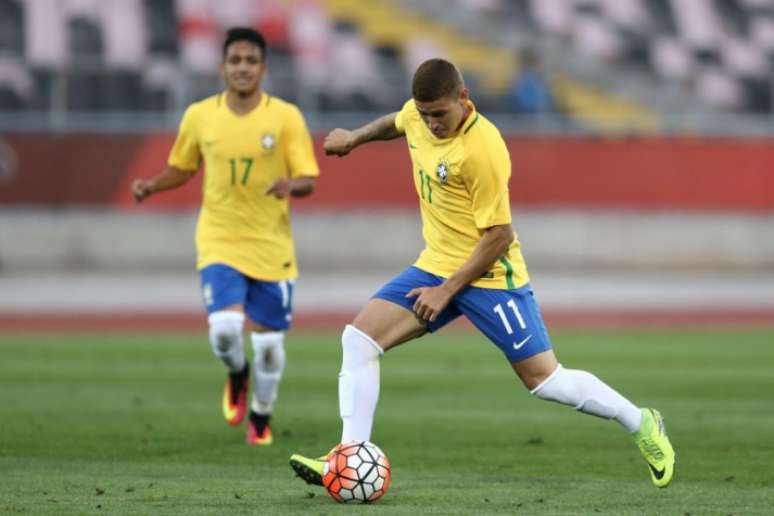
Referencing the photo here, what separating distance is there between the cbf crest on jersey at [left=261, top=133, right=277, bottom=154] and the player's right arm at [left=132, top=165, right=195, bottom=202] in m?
0.68

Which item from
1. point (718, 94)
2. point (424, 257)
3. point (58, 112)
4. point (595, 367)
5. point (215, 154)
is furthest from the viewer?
point (718, 94)

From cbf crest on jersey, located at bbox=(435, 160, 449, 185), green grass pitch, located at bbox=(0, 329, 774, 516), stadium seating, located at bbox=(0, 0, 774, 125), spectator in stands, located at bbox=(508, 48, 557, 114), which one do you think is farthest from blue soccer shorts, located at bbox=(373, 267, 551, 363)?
spectator in stands, located at bbox=(508, 48, 557, 114)

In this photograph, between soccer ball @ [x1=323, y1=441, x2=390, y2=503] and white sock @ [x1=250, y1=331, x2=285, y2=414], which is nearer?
soccer ball @ [x1=323, y1=441, x2=390, y2=503]

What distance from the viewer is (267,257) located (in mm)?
11008

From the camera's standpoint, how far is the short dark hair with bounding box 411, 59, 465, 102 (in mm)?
7672

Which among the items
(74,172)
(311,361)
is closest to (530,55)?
(74,172)

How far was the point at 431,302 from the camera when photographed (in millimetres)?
8031

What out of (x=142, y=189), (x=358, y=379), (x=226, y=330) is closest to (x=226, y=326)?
(x=226, y=330)

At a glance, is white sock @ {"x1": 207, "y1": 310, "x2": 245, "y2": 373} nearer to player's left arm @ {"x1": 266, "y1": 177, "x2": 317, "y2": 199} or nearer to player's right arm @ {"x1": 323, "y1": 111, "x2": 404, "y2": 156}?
player's left arm @ {"x1": 266, "y1": 177, "x2": 317, "y2": 199}

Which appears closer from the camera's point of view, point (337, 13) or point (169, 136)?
point (169, 136)

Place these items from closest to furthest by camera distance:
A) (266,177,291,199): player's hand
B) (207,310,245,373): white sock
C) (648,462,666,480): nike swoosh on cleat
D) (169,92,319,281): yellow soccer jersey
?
(648,462,666,480): nike swoosh on cleat
(266,177,291,199): player's hand
(207,310,245,373): white sock
(169,92,319,281): yellow soccer jersey

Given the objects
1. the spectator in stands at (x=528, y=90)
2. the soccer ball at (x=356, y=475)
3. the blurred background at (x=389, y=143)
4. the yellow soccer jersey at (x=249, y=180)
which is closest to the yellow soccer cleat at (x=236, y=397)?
the yellow soccer jersey at (x=249, y=180)

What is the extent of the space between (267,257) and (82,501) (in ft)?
11.3

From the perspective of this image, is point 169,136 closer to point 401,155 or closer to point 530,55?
point 401,155
